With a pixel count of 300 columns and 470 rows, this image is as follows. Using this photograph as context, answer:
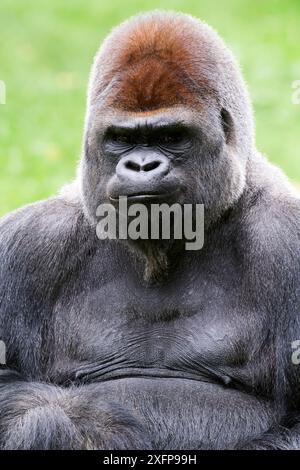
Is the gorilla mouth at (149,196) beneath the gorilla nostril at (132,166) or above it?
beneath

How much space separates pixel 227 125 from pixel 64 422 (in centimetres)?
153

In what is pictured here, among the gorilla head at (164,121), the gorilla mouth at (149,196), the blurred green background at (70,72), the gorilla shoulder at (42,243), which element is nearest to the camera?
the gorilla mouth at (149,196)

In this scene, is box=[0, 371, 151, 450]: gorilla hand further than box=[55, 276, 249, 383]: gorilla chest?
No

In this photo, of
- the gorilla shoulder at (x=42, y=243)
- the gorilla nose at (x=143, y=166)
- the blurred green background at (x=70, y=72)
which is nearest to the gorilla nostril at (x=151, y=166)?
the gorilla nose at (x=143, y=166)

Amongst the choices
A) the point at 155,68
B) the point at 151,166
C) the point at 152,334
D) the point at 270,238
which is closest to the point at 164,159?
the point at 151,166

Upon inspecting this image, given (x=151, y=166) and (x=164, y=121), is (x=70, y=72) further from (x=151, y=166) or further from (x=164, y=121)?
(x=151, y=166)

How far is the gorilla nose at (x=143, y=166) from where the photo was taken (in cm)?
537

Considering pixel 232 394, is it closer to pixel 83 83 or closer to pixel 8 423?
pixel 8 423

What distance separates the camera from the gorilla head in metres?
5.47

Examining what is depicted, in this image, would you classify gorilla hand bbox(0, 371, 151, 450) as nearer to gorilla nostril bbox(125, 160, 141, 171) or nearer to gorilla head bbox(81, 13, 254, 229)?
gorilla head bbox(81, 13, 254, 229)

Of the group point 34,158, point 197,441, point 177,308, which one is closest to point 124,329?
point 177,308

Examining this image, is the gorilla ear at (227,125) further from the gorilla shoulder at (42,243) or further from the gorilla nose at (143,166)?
the gorilla shoulder at (42,243)

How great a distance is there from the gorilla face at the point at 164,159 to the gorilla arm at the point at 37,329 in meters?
0.39

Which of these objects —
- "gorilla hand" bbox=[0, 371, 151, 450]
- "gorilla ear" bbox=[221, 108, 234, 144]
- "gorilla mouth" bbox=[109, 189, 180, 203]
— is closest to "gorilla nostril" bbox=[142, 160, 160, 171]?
"gorilla mouth" bbox=[109, 189, 180, 203]
